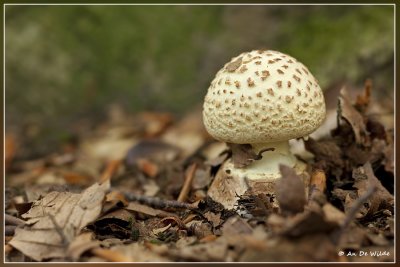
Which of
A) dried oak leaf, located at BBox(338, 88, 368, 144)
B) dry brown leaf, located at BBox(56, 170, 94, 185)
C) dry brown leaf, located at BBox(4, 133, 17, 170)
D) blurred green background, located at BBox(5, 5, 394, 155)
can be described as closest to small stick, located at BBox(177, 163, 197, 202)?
dried oak leaf, located at BBox(338, 88, 368, 144)

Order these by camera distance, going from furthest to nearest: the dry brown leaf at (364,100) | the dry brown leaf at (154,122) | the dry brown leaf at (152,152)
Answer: the dry brown leaf at (154,122) < the dry brown leaf at (152,152) < the dry brown leaf at (364,100)

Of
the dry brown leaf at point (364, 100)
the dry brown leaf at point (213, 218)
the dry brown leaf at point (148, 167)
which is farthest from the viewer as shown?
the dry brown leaf at point (148, 167)

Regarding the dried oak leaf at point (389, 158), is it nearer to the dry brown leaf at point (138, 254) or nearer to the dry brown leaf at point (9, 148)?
the dry brown leaf at point (138, 254)

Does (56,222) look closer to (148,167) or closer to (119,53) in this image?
(148,167)

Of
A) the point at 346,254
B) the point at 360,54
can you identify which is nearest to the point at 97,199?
the point at 346,254

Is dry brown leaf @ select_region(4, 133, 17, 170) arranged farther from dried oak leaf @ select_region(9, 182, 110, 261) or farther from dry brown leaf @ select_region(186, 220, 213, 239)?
dry brown leaf @ select_region(186, 220, 213, 239)

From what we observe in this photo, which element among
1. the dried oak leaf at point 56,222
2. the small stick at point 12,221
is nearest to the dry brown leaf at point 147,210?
the dried oak leaf at point 56,222

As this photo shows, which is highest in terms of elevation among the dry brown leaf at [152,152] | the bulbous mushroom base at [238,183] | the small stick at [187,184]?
the bulbous mushroom base at [238,183]
